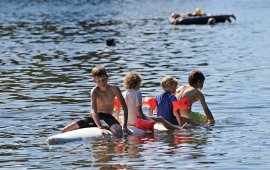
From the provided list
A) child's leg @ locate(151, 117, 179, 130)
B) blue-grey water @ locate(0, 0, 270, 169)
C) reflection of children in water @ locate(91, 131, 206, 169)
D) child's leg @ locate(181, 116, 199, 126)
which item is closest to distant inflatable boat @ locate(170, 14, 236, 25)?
blue-grey water @ locate(0, 0, 270, 169)

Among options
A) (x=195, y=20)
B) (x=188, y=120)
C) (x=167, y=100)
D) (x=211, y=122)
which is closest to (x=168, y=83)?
(x=167, y=100)

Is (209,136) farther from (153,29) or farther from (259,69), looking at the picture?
(153,29)

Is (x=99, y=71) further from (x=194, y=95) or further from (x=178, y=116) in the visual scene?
(x=194, y=95)

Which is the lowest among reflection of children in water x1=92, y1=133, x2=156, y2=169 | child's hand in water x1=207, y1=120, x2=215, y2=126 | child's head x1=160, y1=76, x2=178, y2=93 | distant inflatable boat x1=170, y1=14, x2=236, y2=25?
distant inflatable boat x1=170, y1=14, x2=236, y2=25

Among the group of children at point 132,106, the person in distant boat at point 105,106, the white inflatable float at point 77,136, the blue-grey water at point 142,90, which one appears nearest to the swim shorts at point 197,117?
the group of children at point 132,106

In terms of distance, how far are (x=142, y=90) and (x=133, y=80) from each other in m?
7.21

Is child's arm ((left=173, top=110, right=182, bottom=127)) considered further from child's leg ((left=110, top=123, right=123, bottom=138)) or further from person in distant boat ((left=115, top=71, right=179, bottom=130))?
child's leg ((left=110, top=123, right=123, bottom=138))

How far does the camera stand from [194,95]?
16750 mm

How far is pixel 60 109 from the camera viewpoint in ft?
64.7

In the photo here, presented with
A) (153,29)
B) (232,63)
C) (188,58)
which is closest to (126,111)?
(232,63)

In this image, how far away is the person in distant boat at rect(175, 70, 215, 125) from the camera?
55.0ft

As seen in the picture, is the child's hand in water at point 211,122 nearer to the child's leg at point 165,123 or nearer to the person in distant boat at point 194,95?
the person in distant boat at point 194,95

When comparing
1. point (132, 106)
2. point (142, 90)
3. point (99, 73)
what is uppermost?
point (99, 73)

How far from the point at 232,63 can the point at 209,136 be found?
1545 cm
